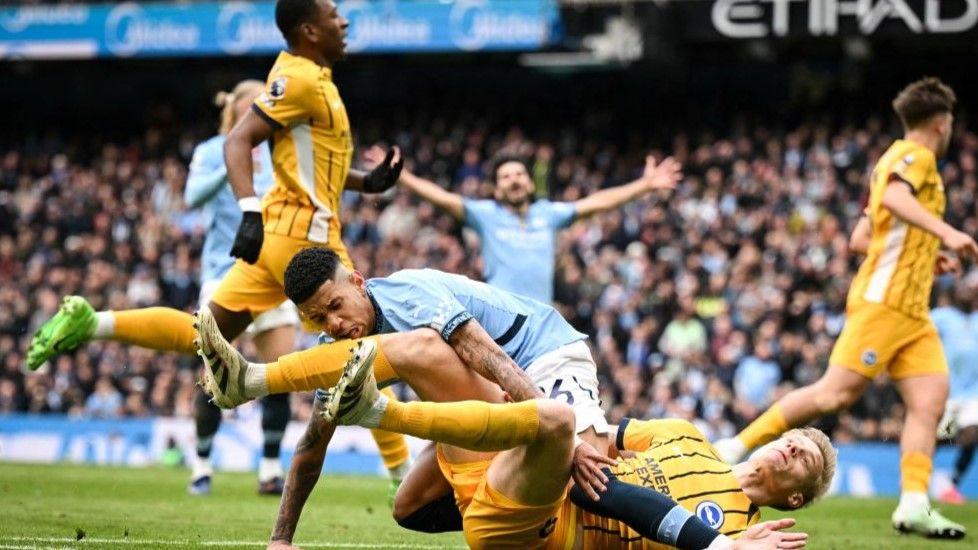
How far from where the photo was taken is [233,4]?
24719 mm

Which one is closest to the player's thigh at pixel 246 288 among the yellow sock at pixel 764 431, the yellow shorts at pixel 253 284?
the yellow shorts at pixel 253 284

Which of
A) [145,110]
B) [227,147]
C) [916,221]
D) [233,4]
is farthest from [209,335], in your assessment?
[145,110]

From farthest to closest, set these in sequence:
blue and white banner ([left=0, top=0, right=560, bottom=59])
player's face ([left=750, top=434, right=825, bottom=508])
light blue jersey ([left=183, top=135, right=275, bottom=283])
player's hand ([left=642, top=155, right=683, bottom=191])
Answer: blue and white banner ([left=0, top=0, right=560, bottom=59]) → player's hand ([left=642, top=155, right=683, bottom=191]) → light blue jersey ([left=183, top=135, right=275, bottom=283]) → player's face ([left=750, top=434, right=825, bottom=508])

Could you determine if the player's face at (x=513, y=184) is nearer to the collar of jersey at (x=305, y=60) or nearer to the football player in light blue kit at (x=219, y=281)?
the football player in light blue kit at (x=219, y=281)

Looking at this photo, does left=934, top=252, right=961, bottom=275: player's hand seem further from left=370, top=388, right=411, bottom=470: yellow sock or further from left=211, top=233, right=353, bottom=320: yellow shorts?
left=211, top=233, right=353, bottom=320: yellow shorts

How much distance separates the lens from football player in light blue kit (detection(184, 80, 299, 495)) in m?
9.78

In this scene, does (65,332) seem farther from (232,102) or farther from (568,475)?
(568,475)

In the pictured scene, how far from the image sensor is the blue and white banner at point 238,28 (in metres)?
22.8

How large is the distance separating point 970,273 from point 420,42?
403 inches

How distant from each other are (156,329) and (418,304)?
2.57 meters

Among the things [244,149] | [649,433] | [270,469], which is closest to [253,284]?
[244,149]

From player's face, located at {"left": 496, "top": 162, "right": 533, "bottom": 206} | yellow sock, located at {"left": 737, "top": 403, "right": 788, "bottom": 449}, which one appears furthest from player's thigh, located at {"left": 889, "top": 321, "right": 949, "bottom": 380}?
player's face, located at {"left": 496, "top": 162, "right": 533, "bottom": 206}

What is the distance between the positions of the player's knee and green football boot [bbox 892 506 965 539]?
3.81m

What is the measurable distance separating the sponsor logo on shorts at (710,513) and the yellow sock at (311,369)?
4.40 ft
